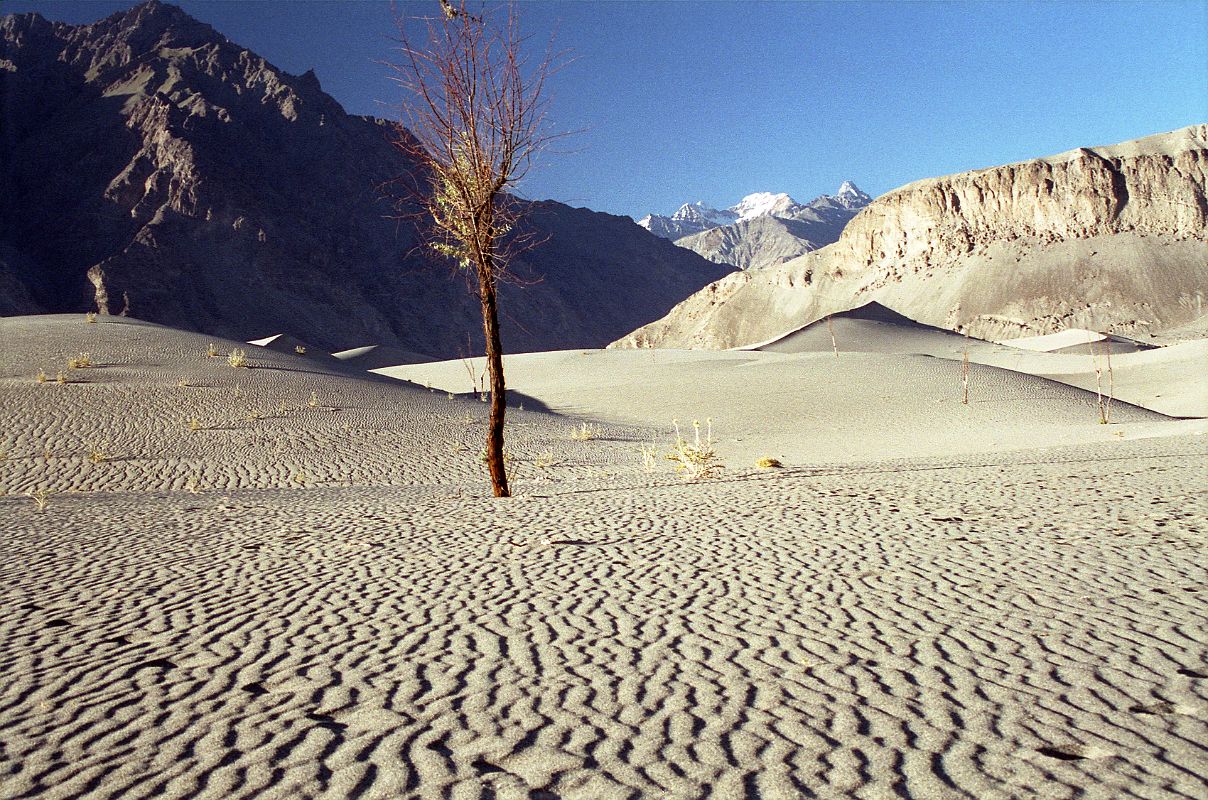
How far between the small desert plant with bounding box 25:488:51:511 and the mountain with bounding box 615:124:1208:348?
81.2 meters

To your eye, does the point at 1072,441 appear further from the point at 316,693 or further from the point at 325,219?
the point at 325,219

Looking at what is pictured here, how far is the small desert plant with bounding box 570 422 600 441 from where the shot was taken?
20.4 meters

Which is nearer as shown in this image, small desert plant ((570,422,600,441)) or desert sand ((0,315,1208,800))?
desert sand ((0,315,1208,800))

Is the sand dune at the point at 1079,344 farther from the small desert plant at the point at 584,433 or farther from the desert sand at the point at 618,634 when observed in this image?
the desert sand at the point at 618,634

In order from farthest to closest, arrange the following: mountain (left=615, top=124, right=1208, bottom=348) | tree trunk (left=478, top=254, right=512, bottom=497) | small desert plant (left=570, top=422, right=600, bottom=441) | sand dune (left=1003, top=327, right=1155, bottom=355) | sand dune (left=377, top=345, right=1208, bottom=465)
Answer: mountain (left=615, top=124, right=1208, bottom=348) < sand dune (left=1003, top=327, right=1155, bottom=355) < small desert plant (left=570, top=422, right=600, bottom=441) < sand dune (left=377, top=345, right=1208, bottom=465) < tree trunk (left=478, top=254, right=512, bottom=497)

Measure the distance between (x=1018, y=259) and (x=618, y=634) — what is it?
9400 cm

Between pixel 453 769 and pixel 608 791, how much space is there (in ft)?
1.97

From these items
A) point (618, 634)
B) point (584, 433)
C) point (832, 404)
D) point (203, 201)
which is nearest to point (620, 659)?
point (618, 634)

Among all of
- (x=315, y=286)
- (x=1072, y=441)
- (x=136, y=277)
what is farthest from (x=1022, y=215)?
(x=136, y=277)

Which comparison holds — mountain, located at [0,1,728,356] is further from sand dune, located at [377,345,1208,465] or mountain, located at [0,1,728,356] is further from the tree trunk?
the tree trunk

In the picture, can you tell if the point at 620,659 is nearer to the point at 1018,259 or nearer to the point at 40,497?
the point at 40,497

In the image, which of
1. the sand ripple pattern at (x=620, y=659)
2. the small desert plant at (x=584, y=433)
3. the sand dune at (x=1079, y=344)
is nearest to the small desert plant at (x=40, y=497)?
the sand ripple pattern at (x=620, y=659)

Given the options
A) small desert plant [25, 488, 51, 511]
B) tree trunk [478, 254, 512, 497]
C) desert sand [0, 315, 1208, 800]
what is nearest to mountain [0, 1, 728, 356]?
small desert plant [25, 488, 51, 511]

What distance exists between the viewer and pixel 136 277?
266 ft
